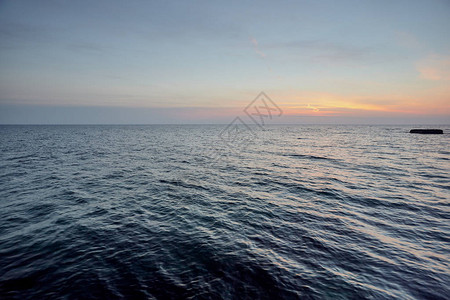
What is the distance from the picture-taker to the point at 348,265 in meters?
9.56

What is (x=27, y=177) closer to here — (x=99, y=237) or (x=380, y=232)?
(x=99, y=237)

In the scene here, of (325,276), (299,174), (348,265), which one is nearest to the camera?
(325,276)

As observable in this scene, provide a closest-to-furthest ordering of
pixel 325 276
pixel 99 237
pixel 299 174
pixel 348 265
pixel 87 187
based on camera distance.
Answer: pixel 325 276 → pixel 348 265 → pixel 99 237 → pixel 87 187 → pixel 299 174

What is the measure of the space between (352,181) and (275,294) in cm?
2083

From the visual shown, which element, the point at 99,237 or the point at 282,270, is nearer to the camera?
the point at 282,270

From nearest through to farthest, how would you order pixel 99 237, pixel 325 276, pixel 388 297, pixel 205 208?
pixel 388 297
pixel 325 276
pixel 99 237
pixel 205 208

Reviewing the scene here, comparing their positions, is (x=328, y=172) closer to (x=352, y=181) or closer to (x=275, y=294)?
(x=352, y=181)

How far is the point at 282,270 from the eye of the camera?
9.12m

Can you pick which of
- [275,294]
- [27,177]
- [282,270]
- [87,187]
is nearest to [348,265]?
[282,270]

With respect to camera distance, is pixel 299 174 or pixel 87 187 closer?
pixel 87 187

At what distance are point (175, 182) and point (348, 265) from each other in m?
18.3

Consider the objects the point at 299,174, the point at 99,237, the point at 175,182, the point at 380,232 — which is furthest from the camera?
the point at 299,174

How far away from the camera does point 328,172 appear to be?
28469 mm

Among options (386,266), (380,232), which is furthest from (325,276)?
(380,232)
